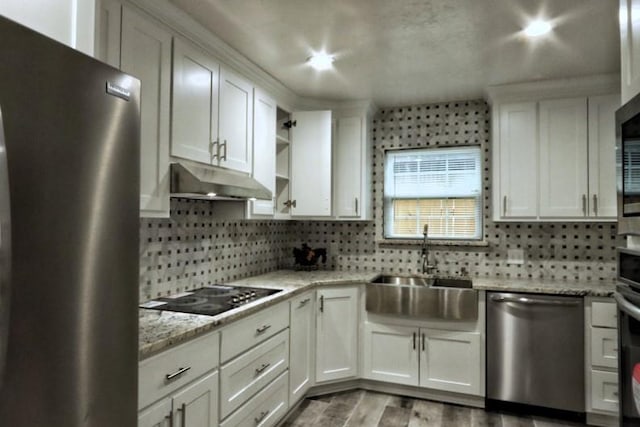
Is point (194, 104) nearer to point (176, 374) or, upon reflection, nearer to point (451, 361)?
point (176, 374)

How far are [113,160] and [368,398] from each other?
273 centimetres

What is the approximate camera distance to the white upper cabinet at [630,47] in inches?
50.8

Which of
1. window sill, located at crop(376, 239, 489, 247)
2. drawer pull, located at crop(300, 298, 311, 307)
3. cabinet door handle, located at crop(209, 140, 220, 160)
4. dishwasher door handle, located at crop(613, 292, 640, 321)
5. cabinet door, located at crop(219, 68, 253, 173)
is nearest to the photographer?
dishwasher door handle, located at crop(613, 292, 640, 321)

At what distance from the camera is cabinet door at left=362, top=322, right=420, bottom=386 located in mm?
2975

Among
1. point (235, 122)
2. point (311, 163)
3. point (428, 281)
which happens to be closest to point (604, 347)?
point (428, 281)

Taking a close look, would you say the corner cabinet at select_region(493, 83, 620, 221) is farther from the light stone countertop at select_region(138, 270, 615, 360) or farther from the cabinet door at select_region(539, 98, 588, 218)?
the light stone countertop at select_region(138, 270, 615, 360)

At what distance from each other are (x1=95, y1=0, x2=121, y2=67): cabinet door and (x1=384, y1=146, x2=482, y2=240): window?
258 centimetres

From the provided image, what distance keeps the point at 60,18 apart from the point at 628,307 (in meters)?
1.86

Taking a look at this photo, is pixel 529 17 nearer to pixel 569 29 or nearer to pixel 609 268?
pixel 569 29

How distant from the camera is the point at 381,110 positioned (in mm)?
3711

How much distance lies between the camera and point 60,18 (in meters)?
0.99

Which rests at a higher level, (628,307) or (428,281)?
(628,307)

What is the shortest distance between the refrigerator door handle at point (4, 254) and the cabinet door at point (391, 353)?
265 cm

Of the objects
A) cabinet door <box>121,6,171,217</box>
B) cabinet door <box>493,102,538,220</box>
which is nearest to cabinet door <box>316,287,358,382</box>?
cabinet door <box>493,102,538,220</box>
